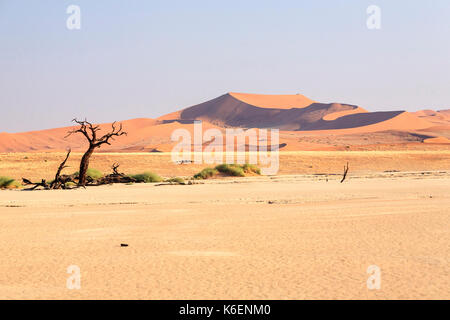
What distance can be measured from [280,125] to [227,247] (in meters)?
121

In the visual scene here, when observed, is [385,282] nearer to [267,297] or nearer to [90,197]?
[267,297]

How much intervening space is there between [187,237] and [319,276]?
3.96 m

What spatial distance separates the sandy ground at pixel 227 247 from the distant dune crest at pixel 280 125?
55.1 metres

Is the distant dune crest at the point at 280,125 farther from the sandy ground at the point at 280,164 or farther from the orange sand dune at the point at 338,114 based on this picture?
the sandy ground at the point at 280,164

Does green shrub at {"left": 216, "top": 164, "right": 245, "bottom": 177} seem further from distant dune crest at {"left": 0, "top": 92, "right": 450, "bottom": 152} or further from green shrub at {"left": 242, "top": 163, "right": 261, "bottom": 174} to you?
distant dune crest at {"left": 0, "top": 92, "right": 450, "bottom": 152}

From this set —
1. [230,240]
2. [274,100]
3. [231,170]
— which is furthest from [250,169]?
[274,100]

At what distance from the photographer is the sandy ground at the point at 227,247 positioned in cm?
710

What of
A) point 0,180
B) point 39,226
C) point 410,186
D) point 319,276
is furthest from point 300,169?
point 319,276

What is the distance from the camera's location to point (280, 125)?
130500mm

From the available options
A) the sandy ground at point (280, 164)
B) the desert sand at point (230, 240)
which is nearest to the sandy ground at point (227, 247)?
the desert sand at point (230, 240)

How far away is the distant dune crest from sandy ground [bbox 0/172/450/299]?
55.1m

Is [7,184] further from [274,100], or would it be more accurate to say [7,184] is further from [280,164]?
[274,100]

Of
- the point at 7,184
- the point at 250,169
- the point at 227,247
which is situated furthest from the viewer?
the point at 250,169

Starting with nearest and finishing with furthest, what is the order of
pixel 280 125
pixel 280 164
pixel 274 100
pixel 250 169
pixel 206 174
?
pixel 206 174 < pixel 250 169 < pixel 280 164 < pixel 280 125 < pixel 274 100
